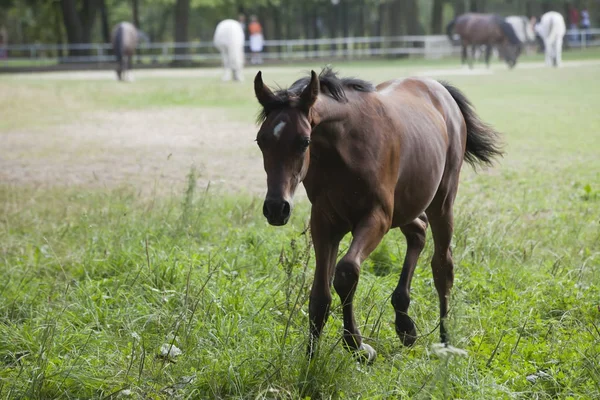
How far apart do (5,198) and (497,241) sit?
18.1ft

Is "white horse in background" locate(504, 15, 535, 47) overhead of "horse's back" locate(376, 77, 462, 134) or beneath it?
beneath

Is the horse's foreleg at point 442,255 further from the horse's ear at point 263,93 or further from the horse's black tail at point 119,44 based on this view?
the horse's black tail at point 119,44

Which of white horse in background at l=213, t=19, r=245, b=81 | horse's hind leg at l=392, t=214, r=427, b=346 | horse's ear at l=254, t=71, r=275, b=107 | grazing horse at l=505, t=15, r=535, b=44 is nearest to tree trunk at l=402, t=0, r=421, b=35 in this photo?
grazing horse at l=505, t=15, r=535, b=44

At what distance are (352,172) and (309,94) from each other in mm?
498

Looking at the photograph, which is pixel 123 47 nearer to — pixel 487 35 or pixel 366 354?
pixel 487 35

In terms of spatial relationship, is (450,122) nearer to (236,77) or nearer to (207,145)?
(207,145)

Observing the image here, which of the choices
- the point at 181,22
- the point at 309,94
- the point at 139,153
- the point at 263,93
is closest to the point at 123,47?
the point at 181,22

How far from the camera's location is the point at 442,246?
5.48 metres

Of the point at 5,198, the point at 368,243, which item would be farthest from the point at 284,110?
the point at 5,198

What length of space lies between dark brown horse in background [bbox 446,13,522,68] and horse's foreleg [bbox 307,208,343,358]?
34.5m

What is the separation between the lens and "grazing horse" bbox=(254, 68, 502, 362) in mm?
4105

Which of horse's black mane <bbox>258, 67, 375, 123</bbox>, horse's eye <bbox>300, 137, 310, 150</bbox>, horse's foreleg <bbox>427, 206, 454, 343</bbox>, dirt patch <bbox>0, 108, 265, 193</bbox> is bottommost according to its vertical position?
dirt patch <bbox>0, 108, 265, 193</bbox>

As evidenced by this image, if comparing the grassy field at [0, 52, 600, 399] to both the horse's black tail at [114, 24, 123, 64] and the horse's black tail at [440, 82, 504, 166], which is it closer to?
the horse's black tail at [440, 82, 504, 166]

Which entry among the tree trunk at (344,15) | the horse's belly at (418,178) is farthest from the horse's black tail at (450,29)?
the horse's belly at (418,178)
